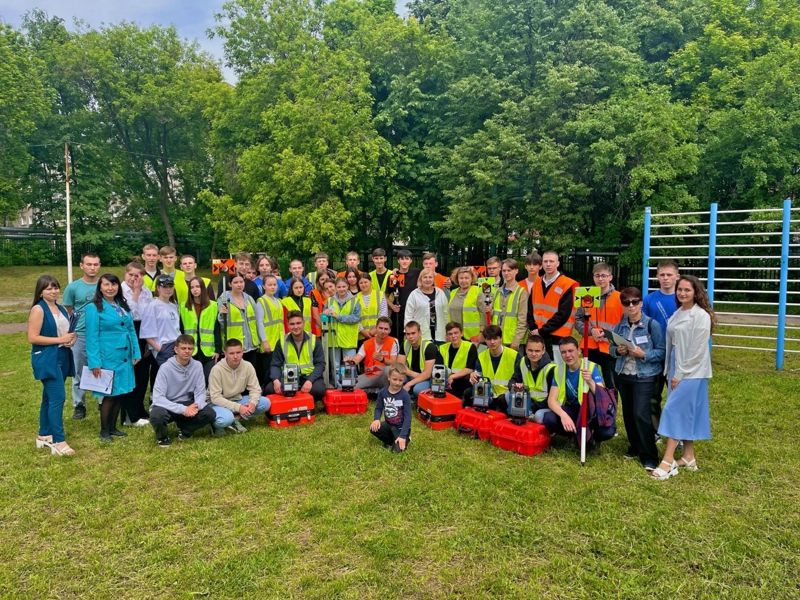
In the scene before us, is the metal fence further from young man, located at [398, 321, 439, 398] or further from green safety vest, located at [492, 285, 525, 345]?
young man, located at [398, 321, 439, 398]

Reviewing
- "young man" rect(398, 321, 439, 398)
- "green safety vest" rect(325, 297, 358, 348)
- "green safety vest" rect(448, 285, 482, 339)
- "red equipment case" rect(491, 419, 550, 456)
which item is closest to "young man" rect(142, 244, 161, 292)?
"green safety vest" rect(325, 297, 358, 348)

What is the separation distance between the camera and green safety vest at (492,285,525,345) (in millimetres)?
6621

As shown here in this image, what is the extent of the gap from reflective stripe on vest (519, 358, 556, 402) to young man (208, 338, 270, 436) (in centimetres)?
307

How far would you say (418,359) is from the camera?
23.5ft

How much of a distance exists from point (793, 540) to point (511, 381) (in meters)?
2.66

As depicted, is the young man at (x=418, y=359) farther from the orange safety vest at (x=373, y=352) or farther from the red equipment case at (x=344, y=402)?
the red equipment case at (x=344, y=402)

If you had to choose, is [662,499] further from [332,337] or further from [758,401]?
[332,337]

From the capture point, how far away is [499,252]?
741 inches

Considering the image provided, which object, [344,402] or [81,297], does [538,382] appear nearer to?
[344,402]

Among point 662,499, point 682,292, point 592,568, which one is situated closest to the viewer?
point 592,568

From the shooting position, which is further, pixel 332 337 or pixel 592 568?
pixel 332 337

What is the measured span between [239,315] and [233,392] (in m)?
1.06

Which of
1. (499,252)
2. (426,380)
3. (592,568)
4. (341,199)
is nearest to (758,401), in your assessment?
(426,380)

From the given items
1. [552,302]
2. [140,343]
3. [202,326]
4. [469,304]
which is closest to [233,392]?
[202,326]
